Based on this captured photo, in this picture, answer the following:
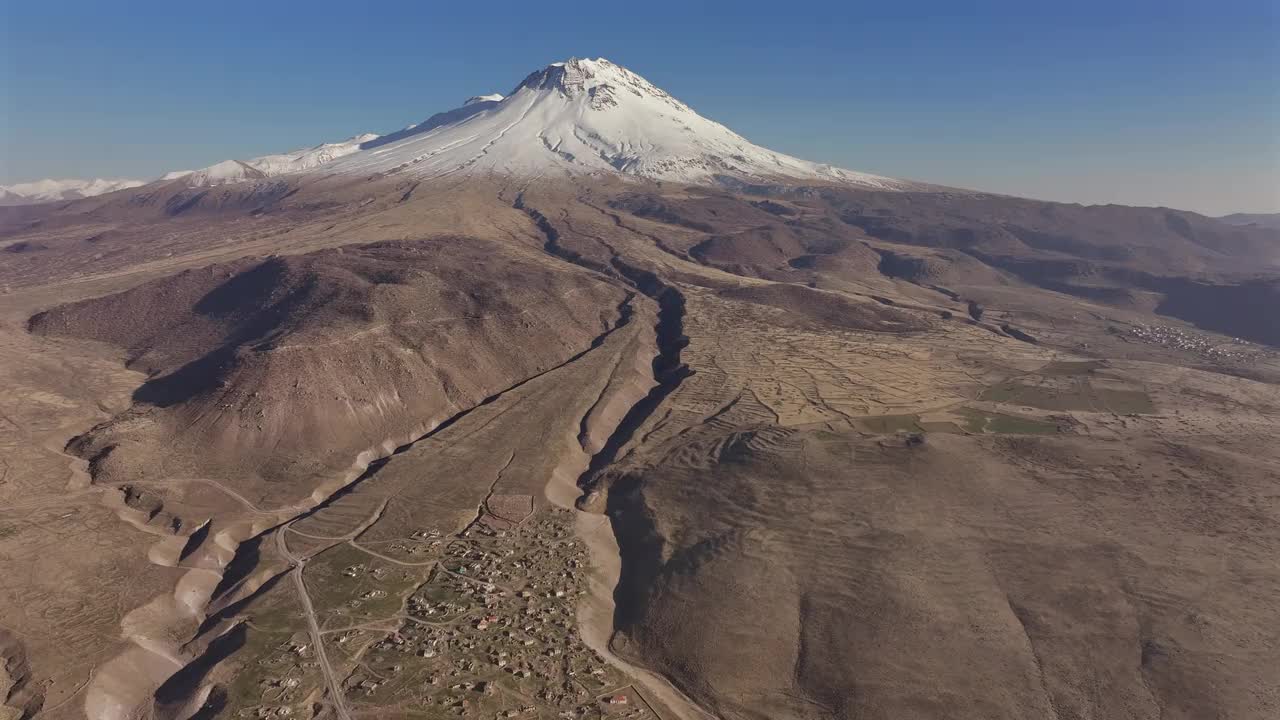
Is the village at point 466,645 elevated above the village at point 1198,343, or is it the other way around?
the village at point 1198,343

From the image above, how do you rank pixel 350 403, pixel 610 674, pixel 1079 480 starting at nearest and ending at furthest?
pixel 610 674 < pixel 1079 480 < pixel 350 403

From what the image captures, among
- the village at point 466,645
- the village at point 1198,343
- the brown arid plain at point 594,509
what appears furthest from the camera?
the village at point 1198,343

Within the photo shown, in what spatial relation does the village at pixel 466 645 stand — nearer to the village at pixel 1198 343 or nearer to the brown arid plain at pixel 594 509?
the brown arid plain at pixel 594 509

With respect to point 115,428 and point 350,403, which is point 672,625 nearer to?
point 350,403

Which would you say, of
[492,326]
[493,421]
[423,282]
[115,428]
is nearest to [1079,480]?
[493,421]

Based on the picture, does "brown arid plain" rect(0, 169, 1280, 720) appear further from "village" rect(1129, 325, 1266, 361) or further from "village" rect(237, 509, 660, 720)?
"village" rect(1129, 325, 1266, 361)

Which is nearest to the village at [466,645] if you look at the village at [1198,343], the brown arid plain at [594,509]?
the brown arid plain at [594,509]

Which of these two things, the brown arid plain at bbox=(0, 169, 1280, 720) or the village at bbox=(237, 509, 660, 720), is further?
the brown arid plain at bbox=(0, 169, 1280, 720)

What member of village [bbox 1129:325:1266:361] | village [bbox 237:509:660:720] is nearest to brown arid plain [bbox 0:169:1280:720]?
village [bbox 237:509:660:720]
